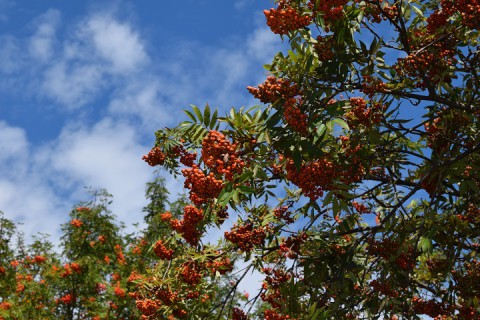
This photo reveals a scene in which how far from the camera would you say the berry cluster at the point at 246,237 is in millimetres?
6023

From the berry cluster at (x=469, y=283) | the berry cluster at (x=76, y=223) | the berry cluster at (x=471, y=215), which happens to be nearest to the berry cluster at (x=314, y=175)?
the berry cluster at (x=471, y=215)

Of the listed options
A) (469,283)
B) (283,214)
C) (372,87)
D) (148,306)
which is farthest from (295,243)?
(469,283)

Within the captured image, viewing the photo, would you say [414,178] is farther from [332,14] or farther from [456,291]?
[332,14]

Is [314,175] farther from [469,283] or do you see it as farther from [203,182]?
[469,283]

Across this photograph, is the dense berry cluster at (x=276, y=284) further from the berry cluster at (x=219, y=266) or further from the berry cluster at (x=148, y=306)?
the berry cluster at (x=148, y=306)

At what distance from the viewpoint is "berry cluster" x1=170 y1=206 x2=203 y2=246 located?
5762mm

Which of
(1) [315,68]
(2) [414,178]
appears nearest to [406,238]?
(2) [414,178]

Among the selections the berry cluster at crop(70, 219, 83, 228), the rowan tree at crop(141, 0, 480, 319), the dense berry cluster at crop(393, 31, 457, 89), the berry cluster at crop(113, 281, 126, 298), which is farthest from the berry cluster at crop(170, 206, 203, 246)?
the berry cluster at crop(70, 219, 83, 228)

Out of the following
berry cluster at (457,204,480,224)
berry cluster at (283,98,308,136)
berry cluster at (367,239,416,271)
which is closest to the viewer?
berry cluster at (283,98,308,136)

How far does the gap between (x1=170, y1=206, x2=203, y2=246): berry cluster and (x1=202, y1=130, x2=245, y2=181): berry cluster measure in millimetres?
996

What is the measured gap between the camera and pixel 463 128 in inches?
263

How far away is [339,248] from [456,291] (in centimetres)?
164

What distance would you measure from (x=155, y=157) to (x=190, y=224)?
968 millimetres

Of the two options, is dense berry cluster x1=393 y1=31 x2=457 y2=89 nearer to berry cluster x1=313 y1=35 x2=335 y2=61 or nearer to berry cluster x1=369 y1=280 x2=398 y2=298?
berry cluster x1=313 y1=35 x2=335 y2=61
